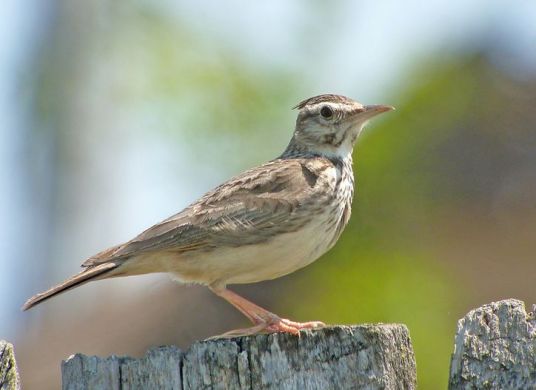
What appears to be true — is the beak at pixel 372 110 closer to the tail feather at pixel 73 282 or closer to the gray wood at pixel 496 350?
the tail feather at pixel 73 282

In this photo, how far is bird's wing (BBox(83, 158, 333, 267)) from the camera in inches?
335

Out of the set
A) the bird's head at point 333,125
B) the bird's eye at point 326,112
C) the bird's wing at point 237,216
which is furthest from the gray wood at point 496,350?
the bird's eye at point 326,112

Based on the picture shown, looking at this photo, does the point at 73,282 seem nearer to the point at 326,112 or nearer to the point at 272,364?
the point at 272,364

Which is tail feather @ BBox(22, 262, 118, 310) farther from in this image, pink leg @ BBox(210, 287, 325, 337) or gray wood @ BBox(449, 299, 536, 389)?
gray wood @ BBox(449, 299, 536, 389)

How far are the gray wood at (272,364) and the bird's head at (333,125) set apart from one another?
13.4 feet

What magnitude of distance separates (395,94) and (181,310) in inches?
209

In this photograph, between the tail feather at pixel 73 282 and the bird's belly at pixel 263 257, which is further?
the bird's belly at pixel 263 257

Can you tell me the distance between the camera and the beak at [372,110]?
9.66 m

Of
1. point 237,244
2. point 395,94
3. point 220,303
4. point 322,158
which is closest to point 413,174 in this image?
point 395,94

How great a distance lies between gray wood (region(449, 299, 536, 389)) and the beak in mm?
4265

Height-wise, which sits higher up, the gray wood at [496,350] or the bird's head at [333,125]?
the bird's head at [333,125]

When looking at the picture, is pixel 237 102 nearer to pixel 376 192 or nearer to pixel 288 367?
pixel 376 192

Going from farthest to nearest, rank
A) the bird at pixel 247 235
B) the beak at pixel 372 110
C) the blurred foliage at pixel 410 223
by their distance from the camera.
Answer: the blurred foliage at pixel 410 223, the beak at pixel 372 110, the bird at pixel 247 235

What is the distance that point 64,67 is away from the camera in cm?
2136
